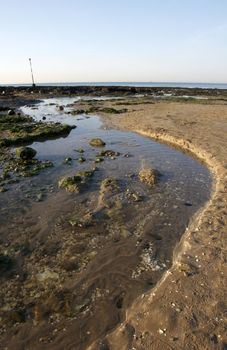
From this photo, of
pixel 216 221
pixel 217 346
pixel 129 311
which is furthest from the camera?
pixel 216 221

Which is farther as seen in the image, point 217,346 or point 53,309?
point 53,309

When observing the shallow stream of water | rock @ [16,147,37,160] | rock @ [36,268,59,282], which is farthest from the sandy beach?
rock @ [16,147,37,160]

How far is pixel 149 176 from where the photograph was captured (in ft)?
46.2

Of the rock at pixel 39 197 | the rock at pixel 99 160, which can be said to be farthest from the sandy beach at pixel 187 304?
the rock at pixel 99 160

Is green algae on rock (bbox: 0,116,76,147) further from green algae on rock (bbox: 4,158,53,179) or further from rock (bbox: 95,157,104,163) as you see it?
rock (bbox: 95,157,104,163)

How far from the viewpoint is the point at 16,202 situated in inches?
470

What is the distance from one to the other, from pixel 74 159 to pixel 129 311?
39.4 ft

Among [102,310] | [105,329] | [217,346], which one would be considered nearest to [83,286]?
[102,310]

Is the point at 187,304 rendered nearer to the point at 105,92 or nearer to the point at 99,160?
the point at 99,160

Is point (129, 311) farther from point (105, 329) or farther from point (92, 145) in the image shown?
point (92, 145)

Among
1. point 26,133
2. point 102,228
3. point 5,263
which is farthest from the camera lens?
point 26,133

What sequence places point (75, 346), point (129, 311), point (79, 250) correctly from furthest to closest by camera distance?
point (79, 250), point (129, 311), point (75, 346)

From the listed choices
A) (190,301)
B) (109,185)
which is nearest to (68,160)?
(109,185)

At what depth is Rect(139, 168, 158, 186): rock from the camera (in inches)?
543
